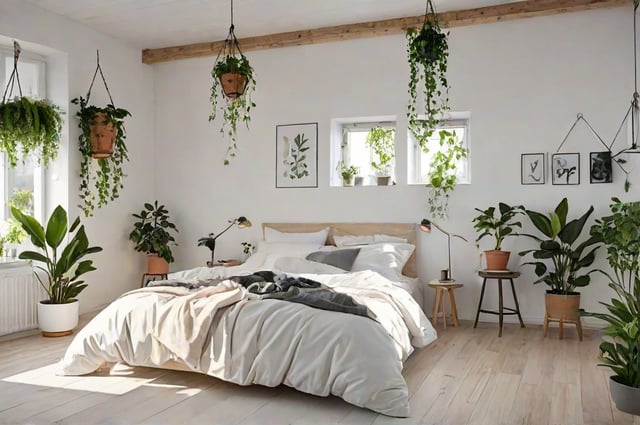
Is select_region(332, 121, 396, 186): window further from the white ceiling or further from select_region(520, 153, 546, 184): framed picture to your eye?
select_region(520, 153, 546, 184): framed picture

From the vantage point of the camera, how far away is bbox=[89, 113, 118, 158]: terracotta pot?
566cm

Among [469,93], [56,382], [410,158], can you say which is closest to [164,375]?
[56,382]

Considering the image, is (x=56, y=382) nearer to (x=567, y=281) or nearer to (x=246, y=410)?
(x=246, y=410)

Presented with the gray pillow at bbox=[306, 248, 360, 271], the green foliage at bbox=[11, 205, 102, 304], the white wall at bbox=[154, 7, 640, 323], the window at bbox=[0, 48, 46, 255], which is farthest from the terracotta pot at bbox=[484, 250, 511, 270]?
the window at bbox=[0, 48, 46, 255]

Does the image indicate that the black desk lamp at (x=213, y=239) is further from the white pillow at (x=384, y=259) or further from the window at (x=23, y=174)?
the window at (x=23, y=174)

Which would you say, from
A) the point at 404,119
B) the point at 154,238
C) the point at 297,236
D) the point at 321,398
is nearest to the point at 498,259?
the point at 404,119

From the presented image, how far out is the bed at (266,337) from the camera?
316cm

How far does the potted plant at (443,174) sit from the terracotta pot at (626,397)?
2.85 metres

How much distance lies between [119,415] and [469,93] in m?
4.21

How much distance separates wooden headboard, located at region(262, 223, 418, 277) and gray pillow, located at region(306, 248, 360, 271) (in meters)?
0.55

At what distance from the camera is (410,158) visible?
5914 mm

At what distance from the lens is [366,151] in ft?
20.4

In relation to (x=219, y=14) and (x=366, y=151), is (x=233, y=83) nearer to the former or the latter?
(x=219, y=14)

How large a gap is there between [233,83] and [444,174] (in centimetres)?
233
